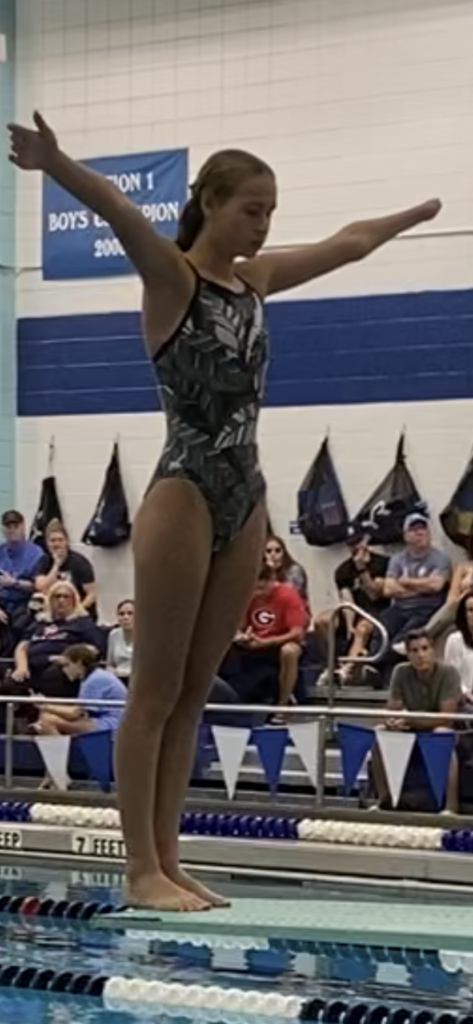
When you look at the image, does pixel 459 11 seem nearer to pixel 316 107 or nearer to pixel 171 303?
pixel 316 107

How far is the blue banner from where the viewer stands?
631 inches

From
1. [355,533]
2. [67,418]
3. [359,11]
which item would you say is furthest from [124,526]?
[359,11]

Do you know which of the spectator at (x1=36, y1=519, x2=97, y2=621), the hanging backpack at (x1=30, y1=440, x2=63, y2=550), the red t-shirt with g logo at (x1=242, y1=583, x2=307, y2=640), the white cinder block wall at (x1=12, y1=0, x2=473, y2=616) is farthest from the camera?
the hanging backpack at (x1=30, y1=440, x2=63, y2=550)

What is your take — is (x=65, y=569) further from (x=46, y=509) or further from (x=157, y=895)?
(x=157, y=895)

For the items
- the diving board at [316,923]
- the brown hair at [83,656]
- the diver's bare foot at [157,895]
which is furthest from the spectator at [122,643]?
the diver's bare foot at [157,895]

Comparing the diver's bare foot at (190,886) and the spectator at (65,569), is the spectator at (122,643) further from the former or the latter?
the diver's bare foot at (190,886)

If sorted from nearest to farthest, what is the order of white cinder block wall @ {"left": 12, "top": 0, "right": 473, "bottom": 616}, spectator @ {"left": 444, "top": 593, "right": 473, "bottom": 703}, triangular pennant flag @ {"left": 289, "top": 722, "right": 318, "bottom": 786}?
triangular pennant flag @ {"left": 289, "top": 722, "right": 318, "bottom": 786} → spectator @ {"left": 444, "top": 593, "right": 473, "bottom": 703} → white cinder block wall @ {"left": 12, "top": 0, "right": 473, "bottom": 616}

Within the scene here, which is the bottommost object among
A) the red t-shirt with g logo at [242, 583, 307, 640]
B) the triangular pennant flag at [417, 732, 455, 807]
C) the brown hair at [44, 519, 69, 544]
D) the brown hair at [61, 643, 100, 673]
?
the triangular pennant flag at [417, 732, 455, 807]

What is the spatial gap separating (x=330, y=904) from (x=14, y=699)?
5.71 meters

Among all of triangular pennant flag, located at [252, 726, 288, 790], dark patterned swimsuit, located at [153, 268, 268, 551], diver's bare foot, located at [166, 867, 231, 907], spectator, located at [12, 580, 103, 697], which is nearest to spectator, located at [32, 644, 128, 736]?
spectator, located at [12, 580, 103, 697]

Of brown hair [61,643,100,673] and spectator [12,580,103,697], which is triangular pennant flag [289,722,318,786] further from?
spectator [12,580,103,697]

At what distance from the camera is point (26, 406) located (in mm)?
16609

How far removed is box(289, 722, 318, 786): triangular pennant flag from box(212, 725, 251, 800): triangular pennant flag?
276mm

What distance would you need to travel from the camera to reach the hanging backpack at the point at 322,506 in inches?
582
